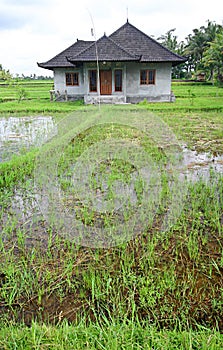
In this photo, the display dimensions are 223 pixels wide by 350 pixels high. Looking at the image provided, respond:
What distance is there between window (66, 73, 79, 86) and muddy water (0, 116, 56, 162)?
7523 mm

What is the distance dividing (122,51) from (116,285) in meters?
14.4

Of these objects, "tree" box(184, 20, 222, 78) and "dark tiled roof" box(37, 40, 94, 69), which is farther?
"tree" box(184, 20, 222, 78)

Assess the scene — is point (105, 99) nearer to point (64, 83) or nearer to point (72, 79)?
point (72, 79)

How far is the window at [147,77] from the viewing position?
53.7ft

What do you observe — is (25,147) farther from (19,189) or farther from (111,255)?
(111,255)

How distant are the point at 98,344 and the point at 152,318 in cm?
42

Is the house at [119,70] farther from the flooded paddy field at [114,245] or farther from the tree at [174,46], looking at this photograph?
the tree at [174,46]

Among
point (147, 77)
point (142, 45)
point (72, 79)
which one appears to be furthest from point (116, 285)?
point (142, 45)

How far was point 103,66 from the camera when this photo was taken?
15.6 m

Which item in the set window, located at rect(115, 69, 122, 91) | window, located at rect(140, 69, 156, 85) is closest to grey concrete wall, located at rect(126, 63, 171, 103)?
window, located at rect(140, 69, 156, 85)

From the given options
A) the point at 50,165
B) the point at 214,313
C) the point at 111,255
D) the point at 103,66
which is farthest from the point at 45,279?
the point at 103,66

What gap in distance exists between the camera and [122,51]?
49.1 ft

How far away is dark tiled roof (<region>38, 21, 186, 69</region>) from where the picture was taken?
14.6 meters

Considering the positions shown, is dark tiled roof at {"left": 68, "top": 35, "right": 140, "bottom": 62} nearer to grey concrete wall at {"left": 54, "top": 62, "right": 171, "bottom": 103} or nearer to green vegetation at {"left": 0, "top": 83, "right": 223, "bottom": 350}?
grey concrete wall at {"left": 54, "top": 62, "right": 171, "bottom": 103}
